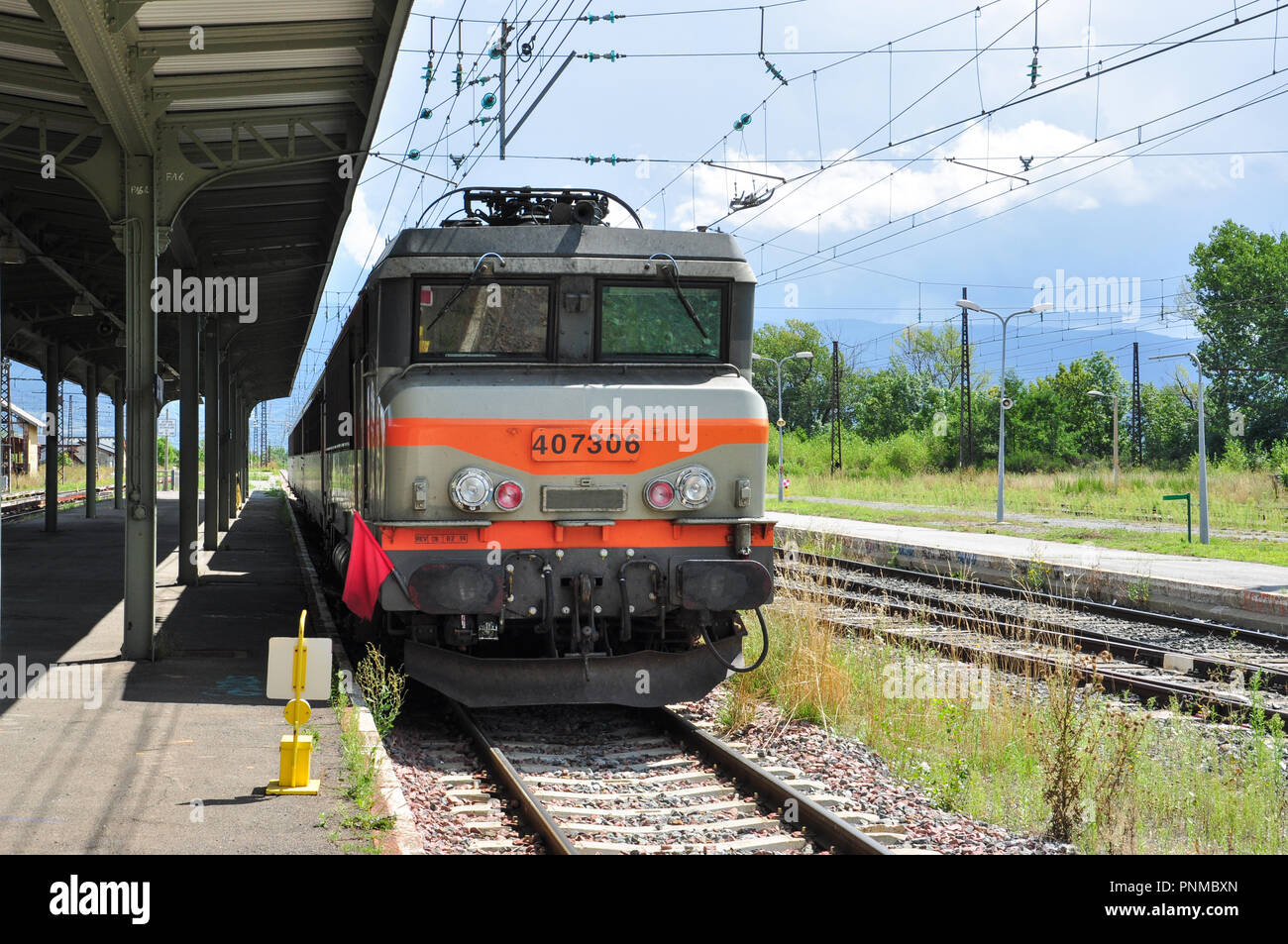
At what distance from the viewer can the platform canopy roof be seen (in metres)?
8.69

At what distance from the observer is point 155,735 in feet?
24.1

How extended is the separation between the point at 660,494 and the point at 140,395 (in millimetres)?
4869

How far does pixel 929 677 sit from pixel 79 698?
6.43 m

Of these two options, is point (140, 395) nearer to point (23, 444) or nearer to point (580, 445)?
point (580, 445)

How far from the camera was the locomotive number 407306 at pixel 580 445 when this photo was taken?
308 inches

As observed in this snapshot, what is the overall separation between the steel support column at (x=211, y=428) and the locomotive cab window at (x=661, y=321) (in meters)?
14.0

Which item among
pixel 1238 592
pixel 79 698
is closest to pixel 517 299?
pixel 79 698

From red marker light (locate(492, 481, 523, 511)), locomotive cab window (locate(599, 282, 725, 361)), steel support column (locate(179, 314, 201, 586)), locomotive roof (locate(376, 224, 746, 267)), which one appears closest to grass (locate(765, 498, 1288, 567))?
locomotive cab window (locate(599, 282, 725, 361))

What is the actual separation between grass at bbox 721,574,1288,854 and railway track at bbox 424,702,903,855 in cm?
72

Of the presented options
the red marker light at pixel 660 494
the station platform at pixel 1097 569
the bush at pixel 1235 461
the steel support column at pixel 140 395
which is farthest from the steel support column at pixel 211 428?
the bush at pixel 1235 461

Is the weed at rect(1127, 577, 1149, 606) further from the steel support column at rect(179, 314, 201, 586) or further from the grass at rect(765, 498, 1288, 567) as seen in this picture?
the steel support column at rect(179, 314, 201, 586)

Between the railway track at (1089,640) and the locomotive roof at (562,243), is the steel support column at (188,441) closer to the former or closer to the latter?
the railway track at (1089,640)
